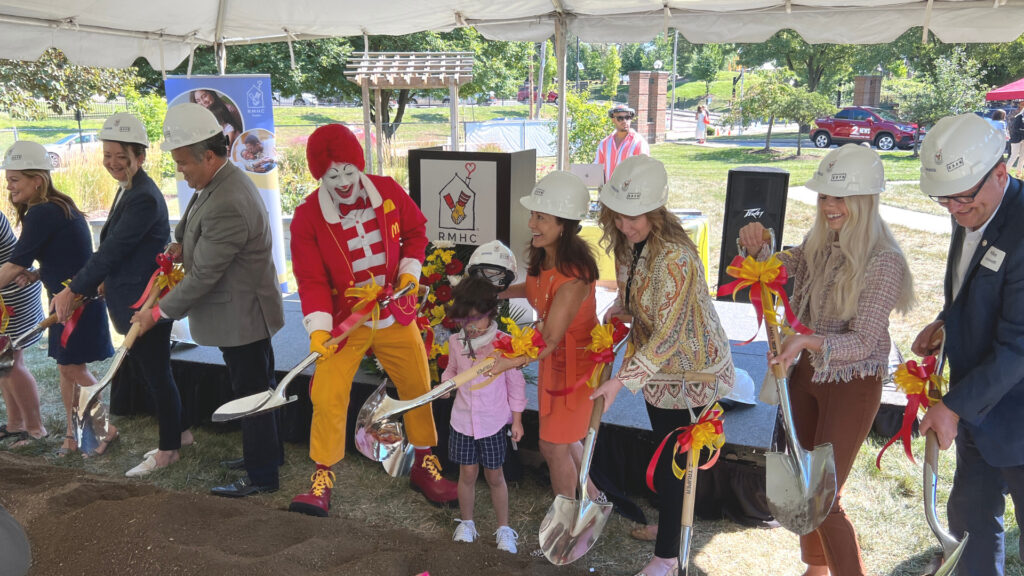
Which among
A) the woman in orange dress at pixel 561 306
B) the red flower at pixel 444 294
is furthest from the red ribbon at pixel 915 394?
the red flower at pixel 444 294

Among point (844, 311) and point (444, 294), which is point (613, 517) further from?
point (844, 311)

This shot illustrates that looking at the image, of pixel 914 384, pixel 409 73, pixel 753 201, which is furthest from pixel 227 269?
pixel 409 73

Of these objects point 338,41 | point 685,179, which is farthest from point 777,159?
point 338,41

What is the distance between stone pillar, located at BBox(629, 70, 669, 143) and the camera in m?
21.5

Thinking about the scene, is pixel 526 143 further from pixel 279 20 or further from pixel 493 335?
pixel 493 335

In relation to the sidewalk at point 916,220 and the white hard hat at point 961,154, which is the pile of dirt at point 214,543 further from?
the sidewalk at point 916,220

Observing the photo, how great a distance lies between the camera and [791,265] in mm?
2512

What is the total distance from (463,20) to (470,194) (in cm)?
135

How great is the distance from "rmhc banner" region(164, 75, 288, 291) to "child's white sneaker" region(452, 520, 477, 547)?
3944 millimetres

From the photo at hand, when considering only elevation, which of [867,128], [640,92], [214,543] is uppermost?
[640,92]

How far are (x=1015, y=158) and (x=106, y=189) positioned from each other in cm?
1553

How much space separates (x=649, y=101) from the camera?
23.2m

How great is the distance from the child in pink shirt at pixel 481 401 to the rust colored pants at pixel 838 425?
1039 mm

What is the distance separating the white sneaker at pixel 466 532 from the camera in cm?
292
